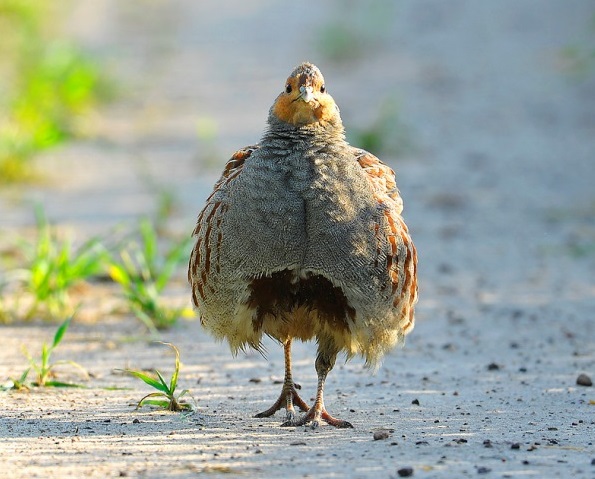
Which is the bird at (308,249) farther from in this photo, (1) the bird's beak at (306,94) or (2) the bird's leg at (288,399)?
(2) the bird's leg at (288,399)

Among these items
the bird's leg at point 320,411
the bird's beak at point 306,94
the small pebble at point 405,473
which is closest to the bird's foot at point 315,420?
the bird's leg at point 320,411

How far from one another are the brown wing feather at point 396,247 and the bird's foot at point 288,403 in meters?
0.59

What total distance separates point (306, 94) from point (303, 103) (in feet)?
0.16

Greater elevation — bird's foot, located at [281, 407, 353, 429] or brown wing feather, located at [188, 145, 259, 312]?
brown wing feather, located at [188, 145, 259, 312]

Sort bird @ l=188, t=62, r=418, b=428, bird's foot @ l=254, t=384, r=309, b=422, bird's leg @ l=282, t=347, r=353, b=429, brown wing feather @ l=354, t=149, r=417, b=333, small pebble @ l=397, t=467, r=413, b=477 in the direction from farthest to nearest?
bird's foot @ l=254, t=384, r=309, b=422, bird's leg @ l=282, t=347, r=353, b=429, brown wing feather @ l=354, t=149, r=417, b=333, bird @ l=188, t=62, r=418, b=428, small pebble @ l=397, t=467, r=413, b=477

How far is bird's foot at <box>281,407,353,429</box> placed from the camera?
4606 millimetres

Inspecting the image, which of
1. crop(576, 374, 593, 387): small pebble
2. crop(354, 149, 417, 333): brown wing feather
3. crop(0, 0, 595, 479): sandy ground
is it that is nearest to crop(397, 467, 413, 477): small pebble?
crop(0, 0, 595, 479): sandy ground

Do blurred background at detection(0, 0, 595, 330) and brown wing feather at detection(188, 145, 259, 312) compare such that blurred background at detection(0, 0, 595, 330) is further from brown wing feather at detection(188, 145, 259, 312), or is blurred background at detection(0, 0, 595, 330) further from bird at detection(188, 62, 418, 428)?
bird at detection(188, 62, 418, 428)

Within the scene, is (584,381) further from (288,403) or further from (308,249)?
(308,249)

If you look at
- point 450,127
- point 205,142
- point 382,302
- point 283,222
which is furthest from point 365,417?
point 450,127

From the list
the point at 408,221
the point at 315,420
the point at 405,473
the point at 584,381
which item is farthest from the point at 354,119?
the point at 405,473

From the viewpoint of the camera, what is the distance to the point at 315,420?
4621 mm

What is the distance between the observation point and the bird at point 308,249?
14.3 feet

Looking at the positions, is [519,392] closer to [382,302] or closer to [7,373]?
[382,302]
